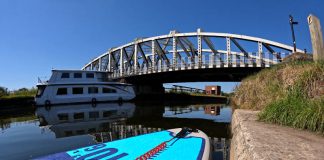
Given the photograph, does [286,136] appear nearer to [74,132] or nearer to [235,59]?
[74,132]

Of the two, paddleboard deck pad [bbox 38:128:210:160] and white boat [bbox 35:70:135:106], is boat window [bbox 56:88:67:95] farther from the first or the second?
paddleboard deck pad [bbox 38:128:210:160]

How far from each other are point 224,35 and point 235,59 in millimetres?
9250

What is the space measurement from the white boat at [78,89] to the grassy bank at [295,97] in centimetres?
2202

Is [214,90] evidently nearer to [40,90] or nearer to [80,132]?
[40,90]

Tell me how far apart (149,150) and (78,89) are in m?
25.2

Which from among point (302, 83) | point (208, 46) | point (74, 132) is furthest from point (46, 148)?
point (208, 46)

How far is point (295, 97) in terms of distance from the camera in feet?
20.8

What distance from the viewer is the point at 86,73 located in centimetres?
2973

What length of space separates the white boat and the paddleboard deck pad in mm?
23128

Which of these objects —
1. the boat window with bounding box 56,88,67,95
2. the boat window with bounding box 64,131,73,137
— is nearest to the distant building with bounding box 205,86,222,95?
the boat window with bounding box 56,88,67,95

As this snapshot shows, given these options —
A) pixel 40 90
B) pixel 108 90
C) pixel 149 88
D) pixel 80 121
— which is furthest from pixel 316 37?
pixel 149 88

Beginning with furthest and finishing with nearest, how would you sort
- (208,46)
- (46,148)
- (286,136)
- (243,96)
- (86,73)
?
(208,46)
(86,73)
(243,96)
(46,148)
(286,136)

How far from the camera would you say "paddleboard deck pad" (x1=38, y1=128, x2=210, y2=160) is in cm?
465

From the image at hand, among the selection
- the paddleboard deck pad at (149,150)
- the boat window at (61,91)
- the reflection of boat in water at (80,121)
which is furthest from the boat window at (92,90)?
the paddleboard deck pad at (149,150)
